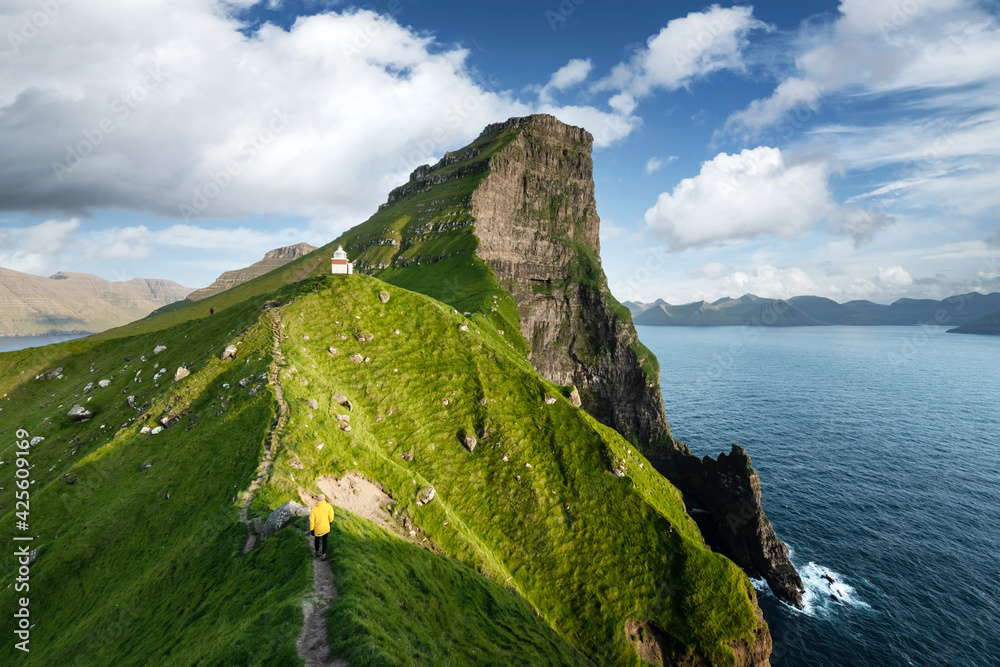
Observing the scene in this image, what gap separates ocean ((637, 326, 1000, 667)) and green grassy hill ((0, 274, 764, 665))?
26.4m

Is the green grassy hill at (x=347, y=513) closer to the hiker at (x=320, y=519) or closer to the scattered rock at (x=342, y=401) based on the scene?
the scattered rock at (x=342, y=401)

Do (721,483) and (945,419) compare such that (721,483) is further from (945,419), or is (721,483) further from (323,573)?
(945,419)

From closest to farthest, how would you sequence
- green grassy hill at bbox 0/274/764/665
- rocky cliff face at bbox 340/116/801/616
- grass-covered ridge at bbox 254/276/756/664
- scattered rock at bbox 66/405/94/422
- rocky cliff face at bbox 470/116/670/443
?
1. green grassy hill at bbox 0/274/764/665
2. grass-covered ridge at bbox 254/276/756/664
3. scattered rock at bbox 66/405/94/422
4. rocky cliff face at bbox 340/116/801/616
5. rocky cliff face at bbox 470/116/670/443

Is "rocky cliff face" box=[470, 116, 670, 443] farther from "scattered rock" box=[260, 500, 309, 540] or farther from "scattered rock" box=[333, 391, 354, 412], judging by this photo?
"scattered rock" box=[260, 500, 309, 540]

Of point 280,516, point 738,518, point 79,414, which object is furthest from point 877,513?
point 79,414

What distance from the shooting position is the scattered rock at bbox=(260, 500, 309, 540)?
20547 millimetres

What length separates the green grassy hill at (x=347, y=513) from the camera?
18.6 meters

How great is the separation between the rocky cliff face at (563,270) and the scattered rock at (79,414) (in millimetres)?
85057

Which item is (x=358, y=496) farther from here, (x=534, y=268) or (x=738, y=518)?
(x=534, y=268)

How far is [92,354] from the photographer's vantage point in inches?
2312

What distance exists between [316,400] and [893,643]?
71878 mm

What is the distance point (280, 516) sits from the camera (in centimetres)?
2089

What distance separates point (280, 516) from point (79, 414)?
36.0 m

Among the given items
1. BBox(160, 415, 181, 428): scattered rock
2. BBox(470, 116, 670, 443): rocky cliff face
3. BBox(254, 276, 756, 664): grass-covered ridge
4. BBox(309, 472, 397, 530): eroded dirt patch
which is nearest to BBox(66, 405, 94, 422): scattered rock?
BBox(160, 415, 181, 428): scattered rock
